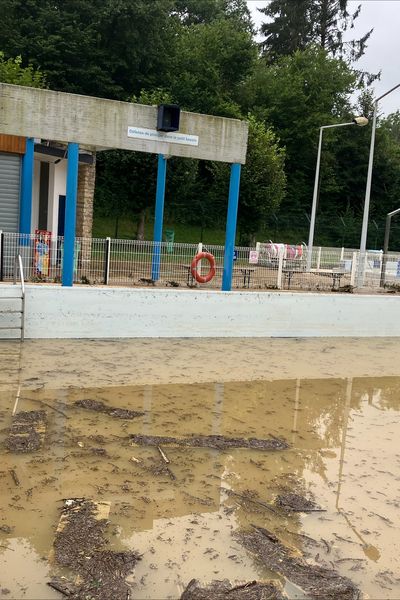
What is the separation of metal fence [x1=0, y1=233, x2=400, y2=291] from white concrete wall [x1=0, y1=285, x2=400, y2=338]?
1430 millimetres

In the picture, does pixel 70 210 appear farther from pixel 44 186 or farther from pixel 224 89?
pixel 224 89

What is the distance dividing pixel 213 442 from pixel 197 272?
7.91 meters

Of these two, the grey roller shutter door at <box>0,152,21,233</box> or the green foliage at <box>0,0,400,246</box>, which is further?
the green foliage at <box>0,0,400,246</box>

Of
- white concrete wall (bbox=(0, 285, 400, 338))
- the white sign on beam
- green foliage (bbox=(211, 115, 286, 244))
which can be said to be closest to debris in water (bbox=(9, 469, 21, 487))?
white concrete wall (bbox=(0, 285, 400, 338))

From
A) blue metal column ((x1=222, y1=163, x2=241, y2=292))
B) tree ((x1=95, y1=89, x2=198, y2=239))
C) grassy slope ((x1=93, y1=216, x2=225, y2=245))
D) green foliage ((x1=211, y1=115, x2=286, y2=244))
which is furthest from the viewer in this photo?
grassy slope ((x1=93, y1=216, x2=225, y2=245))

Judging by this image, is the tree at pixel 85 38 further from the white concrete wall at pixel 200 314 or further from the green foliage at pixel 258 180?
the white concrete wall at pixel 200 314

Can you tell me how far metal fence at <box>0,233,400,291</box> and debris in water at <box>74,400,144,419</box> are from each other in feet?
18.3

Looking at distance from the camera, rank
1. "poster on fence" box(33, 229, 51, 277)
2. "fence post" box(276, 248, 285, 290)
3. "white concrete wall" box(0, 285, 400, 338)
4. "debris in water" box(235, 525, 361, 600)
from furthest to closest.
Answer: "fence post" box(276, 248, 285, 290)
"poster on fence" box(33, 229, 51, 277)
"white concrete wall" box(0, 285, 400, 338)
"debris in water" box(235, 525, 361, 600)

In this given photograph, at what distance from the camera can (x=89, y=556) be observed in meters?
4.32

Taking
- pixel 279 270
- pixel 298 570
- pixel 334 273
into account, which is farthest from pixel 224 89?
pixel 298 570

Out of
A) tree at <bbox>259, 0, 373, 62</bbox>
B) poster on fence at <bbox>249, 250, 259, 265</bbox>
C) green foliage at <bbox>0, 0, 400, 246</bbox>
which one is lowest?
poster on fence at <bbox>249, 250, 259, 265</bbox>

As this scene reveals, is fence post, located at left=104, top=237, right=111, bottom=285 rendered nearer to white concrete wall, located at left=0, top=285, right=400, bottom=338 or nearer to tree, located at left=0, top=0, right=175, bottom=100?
white concrete wall, located at left=0, top=285, right=400, bottom=338

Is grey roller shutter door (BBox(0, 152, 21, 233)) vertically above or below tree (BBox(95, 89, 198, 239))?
below

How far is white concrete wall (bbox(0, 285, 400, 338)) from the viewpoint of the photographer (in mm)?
11914
